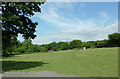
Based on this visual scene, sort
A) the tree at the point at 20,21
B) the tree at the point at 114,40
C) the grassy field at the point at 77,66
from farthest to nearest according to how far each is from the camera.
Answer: the tree at the point at 114,40 < the tree at the point at 20,21 < the grassy field at the point at 77,66

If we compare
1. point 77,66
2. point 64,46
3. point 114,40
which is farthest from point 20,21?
point 64,46

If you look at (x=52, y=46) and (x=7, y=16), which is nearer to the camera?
(x=7, y=16)

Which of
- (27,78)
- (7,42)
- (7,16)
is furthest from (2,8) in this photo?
(27,78)

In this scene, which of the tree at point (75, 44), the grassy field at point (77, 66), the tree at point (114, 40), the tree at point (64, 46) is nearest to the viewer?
the grassy field at point (77, 66)

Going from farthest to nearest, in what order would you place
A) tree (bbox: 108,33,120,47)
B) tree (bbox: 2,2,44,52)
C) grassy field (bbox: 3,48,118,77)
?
tree (bbox: 108,33,120,47)
tree (bbox: 2,2,44,52)
grassy field (bbox: 3,48,118,77)

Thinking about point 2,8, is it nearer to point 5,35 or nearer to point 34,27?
point 5,35

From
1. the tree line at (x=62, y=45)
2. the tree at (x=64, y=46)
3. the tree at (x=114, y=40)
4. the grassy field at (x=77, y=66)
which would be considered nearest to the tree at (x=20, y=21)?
the grassy field at (x=77, y=66)

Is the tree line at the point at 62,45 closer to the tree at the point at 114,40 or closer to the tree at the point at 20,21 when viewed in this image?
the tree at the point at 114,40

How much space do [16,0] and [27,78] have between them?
696cm

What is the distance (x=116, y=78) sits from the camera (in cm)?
798

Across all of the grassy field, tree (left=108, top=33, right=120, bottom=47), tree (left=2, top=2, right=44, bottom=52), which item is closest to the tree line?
tree (left=108, top=33, right=120, bottom=47)

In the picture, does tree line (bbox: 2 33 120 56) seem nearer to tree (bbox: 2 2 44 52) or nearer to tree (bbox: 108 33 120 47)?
tree (bbox: 108 33 120 47)

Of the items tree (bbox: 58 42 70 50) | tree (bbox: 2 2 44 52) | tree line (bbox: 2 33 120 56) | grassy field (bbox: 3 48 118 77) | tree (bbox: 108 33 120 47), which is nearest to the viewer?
grassy field (bbox: 3 48 118 77)

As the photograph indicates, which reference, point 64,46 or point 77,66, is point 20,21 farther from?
point 64,46
